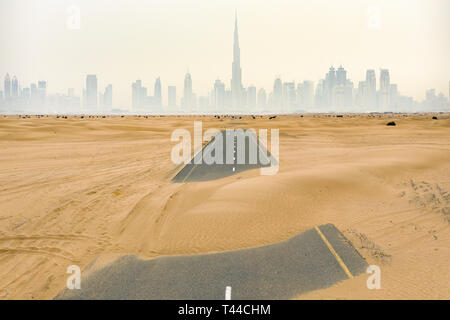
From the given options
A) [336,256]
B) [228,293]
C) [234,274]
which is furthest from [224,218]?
[228,293]

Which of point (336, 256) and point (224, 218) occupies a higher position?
point (224, 218)

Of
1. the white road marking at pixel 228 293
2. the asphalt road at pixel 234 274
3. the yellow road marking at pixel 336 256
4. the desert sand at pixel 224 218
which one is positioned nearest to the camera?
the white road marking at pixel 228 293

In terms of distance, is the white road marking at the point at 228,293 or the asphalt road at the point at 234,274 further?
the asphalt road at the point at 234,274

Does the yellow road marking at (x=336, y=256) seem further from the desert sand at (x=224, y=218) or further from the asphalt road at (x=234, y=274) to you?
the desert sand at (x=224, y=218)

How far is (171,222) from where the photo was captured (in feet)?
34.4

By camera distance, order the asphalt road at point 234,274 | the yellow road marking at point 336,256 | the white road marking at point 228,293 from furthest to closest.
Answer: the yellow road marking at point 336,256 → the asphalt road at point 234,274 → the white road marking at point 228,293

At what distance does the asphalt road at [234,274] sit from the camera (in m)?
6.09

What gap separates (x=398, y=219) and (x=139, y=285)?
29.0 ft

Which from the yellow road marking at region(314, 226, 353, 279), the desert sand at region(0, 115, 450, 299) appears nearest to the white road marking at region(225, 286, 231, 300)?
the desert sand at region(0, 115, 450, 299)

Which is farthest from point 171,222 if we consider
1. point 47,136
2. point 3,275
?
point 47,136

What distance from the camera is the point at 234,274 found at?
6867 mm

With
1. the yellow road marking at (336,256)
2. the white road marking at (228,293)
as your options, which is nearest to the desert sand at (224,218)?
the yellow road marking at (336,256)

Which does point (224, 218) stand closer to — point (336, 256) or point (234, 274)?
point (234, 274)
